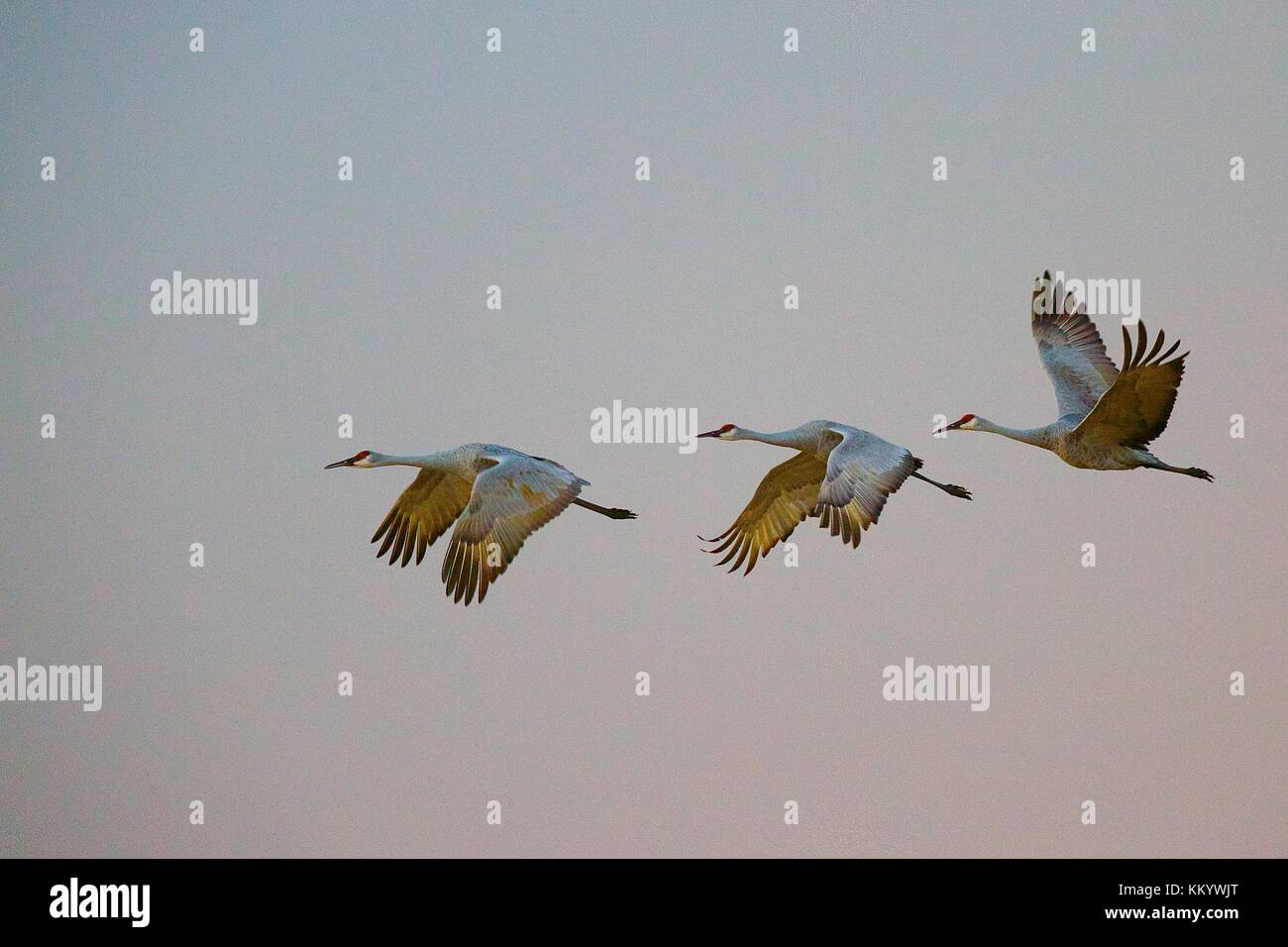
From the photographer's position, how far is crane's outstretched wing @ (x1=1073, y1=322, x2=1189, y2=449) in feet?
48.1

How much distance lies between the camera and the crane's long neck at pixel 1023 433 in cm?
1574

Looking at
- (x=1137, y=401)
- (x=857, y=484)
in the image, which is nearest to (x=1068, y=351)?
(x=1137, y=401)

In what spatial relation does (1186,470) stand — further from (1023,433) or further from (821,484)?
(821,484)

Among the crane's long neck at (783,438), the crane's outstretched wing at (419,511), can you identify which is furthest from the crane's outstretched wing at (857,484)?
the crane's outstretched wing at (419,511)

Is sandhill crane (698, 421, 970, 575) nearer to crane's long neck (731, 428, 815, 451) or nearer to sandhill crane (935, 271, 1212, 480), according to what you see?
crane's long neck (731, 428, 815, 451)

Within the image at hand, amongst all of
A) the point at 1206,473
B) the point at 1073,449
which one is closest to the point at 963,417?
the point at 1073,449

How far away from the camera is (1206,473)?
16.0m

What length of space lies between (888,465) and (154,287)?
8.05 metres

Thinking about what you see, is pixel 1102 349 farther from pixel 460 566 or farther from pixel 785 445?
pixel 460 566

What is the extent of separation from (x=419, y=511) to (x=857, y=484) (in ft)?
13.0

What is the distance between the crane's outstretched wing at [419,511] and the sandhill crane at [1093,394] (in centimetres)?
444

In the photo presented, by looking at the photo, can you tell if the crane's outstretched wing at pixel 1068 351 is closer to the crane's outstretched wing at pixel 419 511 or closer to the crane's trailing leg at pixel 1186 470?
the crane's trailing leg at pixel 1186 470

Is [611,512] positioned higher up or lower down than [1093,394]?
lower down

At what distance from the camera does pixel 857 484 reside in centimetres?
1430
